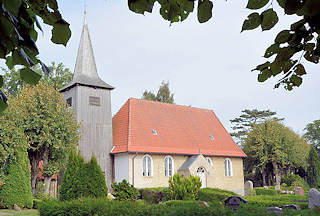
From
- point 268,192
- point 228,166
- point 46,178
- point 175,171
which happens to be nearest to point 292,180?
point 228,166

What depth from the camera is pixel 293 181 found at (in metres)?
33.2

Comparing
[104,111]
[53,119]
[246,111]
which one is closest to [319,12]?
[53,119]

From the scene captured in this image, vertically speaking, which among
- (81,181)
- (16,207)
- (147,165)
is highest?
(147,165)

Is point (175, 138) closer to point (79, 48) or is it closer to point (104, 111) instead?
point (104, 111)

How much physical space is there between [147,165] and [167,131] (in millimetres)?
3904

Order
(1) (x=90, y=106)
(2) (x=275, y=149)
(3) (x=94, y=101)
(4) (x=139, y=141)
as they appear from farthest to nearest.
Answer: (2) (x=275, y=149) → (3) (x=94, y=101) → (1) (x=90, y=106) → (4) (x=139, y=141)

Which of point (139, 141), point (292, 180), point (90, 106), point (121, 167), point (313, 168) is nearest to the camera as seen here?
point (121, 167)

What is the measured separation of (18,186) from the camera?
1777 centimetres

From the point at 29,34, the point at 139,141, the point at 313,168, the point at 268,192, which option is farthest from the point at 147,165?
the point at 29,34

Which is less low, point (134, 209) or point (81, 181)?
point (81, 181)

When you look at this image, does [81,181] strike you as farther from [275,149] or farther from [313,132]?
[313,132]

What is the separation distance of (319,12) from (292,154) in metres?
35.7

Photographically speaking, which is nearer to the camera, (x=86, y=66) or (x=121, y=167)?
(x=121, y=167)

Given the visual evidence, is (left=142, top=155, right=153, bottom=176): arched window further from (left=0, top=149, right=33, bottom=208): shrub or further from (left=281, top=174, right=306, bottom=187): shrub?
(left=281, top=174, right=306, bottom=187): shrub
